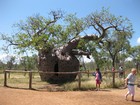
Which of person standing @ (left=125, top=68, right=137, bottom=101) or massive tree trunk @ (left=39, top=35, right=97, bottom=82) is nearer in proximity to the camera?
person standing @ (left=125, top=68, right=137, bottom=101)

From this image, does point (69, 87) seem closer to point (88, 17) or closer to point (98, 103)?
point (98, 103)

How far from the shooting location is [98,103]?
10453mm

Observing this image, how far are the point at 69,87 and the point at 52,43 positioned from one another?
7891mm

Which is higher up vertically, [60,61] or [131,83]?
[60,61]

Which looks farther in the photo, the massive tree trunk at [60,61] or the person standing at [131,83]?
the massive tree trunk at [60,61]

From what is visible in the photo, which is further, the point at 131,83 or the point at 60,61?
the point at 60,61

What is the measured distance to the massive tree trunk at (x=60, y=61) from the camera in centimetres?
2120

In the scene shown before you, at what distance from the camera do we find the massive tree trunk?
21.2m

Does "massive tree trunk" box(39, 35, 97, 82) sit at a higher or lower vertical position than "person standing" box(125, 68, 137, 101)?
higher

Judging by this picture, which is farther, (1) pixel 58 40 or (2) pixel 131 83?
(1) pixel 58 40

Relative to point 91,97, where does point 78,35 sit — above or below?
above

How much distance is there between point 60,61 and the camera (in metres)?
21.3

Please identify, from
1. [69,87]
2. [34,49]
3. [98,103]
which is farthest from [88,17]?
[98,103]

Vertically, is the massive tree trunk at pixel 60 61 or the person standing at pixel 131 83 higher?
the massive tree trunk at pixel 60 61
